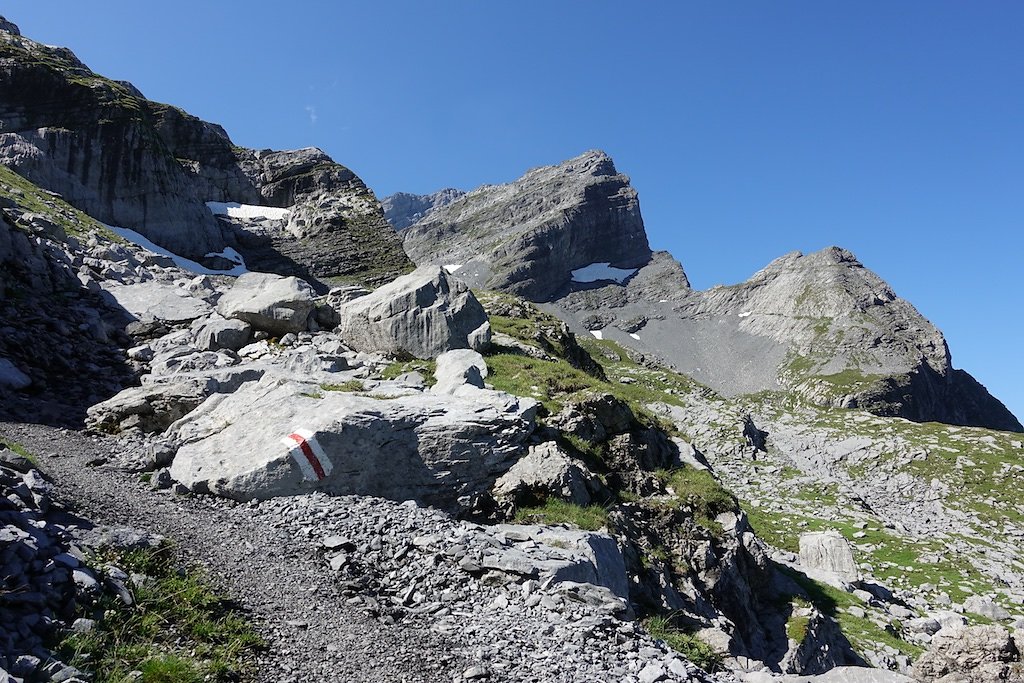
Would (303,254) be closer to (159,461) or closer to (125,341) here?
(125,341)

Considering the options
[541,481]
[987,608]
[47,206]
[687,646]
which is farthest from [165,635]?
[47,206]

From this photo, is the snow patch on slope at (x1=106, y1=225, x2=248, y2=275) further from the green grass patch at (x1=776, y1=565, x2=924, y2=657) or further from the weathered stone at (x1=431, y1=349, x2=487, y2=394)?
the green grass patch at (x1=776, y1=565, x2=924, y2=657)

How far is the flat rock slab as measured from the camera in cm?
3108

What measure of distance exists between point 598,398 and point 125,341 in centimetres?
2372

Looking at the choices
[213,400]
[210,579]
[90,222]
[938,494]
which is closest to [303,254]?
[90,222]

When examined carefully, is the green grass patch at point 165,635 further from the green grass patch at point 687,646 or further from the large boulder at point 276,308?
the large boulder at point 276,308

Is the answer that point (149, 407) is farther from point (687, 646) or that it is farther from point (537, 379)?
point (687, 646)

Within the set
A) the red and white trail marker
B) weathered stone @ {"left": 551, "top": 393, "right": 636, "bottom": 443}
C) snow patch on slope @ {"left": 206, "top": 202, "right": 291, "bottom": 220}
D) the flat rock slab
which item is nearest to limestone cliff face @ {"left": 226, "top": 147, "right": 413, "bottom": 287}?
snow patch on slope @ {"left": 206, "top": 202, "right": 291, "bottom": 220}

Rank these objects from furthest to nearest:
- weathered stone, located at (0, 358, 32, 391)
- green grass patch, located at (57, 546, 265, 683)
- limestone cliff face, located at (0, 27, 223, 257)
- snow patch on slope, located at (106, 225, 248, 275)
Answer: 1. limestone cliff face, located at (0, 27, 223, 257)
2. snow patch on slope, located at (106, 225, 248, 275)
3. weathered stone, located at (0, 358, 32, 391)
4. green grass patch, located at (57, 546, 265, 683)

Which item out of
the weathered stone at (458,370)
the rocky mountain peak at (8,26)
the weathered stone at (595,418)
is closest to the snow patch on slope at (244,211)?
the rocky mountain peak at (8,26)

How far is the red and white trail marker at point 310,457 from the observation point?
47.0ft

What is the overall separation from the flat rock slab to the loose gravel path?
1728 centimetres

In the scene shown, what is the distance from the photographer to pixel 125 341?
27875mm

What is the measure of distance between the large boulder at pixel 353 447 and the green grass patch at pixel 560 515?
5.11 feet
